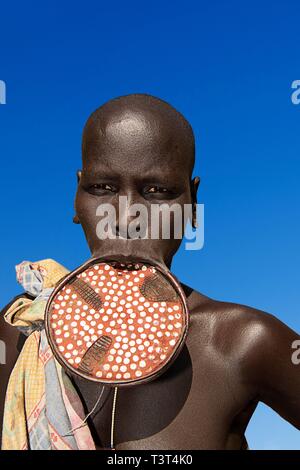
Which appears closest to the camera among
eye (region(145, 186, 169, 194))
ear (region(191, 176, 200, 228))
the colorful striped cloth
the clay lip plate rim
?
the clay lip plate rim

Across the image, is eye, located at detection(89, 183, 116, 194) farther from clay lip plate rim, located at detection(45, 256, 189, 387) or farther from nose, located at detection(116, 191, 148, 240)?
clay lip plate rim, located at detection(45, 256, 189, 387)

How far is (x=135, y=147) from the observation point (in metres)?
2.64

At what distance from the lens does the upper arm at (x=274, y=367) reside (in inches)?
102

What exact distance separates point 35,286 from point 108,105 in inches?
33.5

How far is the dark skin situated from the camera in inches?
99.8

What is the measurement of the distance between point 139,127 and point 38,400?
1.16 meters

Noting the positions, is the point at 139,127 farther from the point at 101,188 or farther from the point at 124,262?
the point at 124,262

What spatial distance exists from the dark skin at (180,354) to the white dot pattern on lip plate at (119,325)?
0.16 m

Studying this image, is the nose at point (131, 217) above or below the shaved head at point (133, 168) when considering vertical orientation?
below

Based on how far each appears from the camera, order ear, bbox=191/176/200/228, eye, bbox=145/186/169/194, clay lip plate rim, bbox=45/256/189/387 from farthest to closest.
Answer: ear, bbox=191/176/200/228 → eye, bbox=145/186/169/194 → clay lip plate rim, bbox=45/256/189/387

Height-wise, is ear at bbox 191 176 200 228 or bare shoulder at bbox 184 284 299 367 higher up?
ear at bbox 191 176 200 228

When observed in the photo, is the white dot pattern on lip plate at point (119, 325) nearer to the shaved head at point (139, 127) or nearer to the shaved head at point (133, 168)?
the shaved head at point (133, 168)

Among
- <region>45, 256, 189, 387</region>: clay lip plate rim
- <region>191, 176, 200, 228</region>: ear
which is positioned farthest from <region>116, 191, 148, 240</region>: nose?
<region>191, 176, 200, 228</region>: ear

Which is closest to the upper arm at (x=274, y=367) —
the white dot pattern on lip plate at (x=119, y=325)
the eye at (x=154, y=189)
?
the white dot pattern on lip plate at (x=119, y=325)
